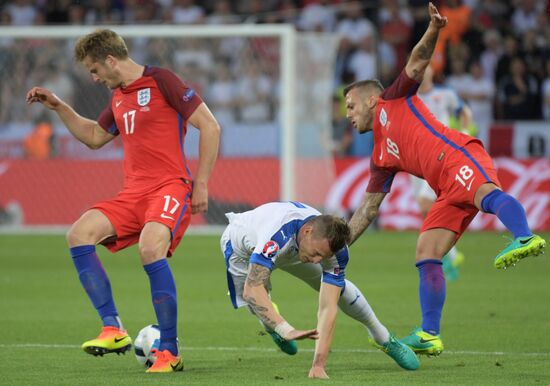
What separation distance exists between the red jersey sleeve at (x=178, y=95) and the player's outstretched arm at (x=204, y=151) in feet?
→ 0.17

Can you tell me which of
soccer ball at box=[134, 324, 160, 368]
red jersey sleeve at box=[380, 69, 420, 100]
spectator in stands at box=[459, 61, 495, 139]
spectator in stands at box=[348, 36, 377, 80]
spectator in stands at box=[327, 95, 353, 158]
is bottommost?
spectator in stands at box=[327, 95, 353, 158]

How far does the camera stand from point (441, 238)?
781 cm

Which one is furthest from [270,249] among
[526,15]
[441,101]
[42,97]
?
[526,15]

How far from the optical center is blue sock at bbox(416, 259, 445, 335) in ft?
25.1

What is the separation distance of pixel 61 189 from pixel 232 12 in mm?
6229

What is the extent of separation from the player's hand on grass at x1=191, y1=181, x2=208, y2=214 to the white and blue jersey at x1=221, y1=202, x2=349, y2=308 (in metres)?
0.26

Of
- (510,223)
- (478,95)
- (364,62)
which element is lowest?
(478,95)

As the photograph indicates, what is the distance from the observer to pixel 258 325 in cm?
1003

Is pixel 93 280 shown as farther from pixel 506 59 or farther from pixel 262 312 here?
pixel 506 59

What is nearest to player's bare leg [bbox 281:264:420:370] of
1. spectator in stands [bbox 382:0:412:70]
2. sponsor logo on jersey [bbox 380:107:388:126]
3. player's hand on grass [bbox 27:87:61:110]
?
sponsor logo on jersey [bbox 380:107:388:126]

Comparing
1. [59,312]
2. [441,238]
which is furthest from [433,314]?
[59,312]

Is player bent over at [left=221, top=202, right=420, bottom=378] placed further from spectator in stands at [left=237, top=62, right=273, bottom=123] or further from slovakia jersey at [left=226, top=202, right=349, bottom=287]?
spectator in stands at [left=237, top=62, right=273, bottom=123]

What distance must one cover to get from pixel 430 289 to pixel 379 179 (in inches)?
37.5

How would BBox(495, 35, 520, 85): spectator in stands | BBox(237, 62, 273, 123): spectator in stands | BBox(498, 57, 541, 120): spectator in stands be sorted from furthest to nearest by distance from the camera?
BBox(495, 35, 520, 85): spectator in stands < BBox(498, 57, 541, 120): spectator in stands < BBox(237, 62, 273, 123): spectator in stands
